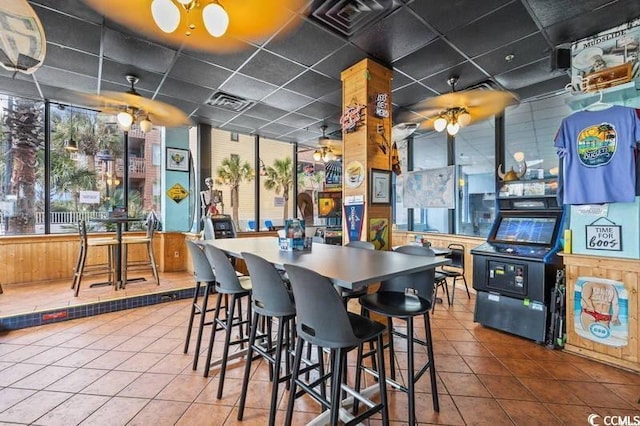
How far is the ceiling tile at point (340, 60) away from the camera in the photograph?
3.41m

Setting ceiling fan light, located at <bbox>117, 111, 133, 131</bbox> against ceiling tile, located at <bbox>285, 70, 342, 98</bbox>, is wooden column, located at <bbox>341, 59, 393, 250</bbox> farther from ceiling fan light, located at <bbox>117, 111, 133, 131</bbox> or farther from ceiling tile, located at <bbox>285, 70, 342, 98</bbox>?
ceiling fan light, located at <bbox>117, 111, 133, 131</bbox>

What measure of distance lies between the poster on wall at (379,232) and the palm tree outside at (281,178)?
4.72m

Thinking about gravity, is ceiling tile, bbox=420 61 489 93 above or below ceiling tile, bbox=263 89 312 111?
below

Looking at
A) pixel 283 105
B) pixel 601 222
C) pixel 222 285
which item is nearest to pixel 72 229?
pixel 283 105

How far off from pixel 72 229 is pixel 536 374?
712 centimetres

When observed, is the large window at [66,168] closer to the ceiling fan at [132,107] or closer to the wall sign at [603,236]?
the ceiling fan at [132,107]

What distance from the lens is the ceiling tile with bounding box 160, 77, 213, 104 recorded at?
4.29 metres

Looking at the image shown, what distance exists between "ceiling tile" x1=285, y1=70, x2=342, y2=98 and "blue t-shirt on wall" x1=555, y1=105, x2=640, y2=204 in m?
2.74

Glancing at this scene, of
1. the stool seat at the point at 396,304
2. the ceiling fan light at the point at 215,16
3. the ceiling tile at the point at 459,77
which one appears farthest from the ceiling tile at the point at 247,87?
the stool seat at the point at 396,304

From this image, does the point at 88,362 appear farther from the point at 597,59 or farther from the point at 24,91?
the point at 597,59

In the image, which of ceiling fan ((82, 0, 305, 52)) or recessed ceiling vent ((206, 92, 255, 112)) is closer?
ceiling fan ((82, 0, 305, 52))

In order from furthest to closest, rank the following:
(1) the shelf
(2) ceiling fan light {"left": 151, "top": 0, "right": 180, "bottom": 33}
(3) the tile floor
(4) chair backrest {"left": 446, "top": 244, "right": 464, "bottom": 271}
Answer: (4) chair backrest {"left": 446, "top": 244, "right": 464, "bottom": 271} < (1) the shelf < (2) ceiling fan light {"left": 151, "top": 0, "right": 180, "bottom": 33} < (3) the tile floor

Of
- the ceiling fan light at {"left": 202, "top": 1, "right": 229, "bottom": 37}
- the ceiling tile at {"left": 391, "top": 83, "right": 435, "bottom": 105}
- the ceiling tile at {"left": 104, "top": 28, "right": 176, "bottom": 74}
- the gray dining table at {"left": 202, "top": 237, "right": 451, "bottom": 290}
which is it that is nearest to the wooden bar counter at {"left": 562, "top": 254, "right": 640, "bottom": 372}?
the gray dining table at {"left": 202, "top": 237, "right": 451, "bottom": 290}

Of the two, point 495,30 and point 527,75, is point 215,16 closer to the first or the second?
point 495,30
